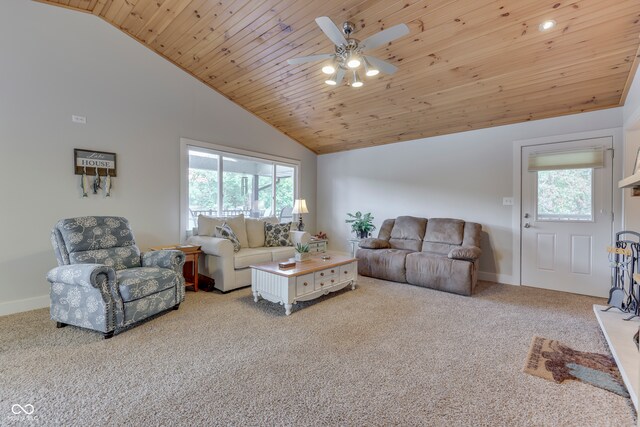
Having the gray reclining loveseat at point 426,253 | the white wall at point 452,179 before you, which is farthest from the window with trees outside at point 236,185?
the gray reclining loveseat at point 426,253

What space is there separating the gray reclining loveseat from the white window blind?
1.12 meters

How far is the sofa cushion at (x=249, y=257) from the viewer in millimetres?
3778

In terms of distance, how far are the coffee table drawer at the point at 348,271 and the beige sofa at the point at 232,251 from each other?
1.04 metres

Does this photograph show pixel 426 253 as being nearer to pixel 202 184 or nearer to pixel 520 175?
pixel 520 175

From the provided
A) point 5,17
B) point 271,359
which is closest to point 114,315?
point 271,359

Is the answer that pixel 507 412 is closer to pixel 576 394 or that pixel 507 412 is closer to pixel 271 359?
pixel 576 394

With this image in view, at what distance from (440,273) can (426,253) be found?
1.57 ft

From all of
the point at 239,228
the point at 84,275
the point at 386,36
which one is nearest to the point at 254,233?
the point at 239,228

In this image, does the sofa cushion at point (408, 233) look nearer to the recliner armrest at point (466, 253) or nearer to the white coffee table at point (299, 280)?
the recliner armrest at point (466, 253)

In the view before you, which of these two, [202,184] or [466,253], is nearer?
[466,253]

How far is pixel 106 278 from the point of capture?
8.00 feet

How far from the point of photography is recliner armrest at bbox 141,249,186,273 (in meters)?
3.06

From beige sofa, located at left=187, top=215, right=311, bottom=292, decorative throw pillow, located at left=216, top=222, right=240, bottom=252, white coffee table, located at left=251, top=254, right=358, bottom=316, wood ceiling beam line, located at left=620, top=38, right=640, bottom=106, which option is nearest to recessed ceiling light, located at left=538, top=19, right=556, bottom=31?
wood ceiling beam line, located at left=620, top=38, right=640, bottom=106

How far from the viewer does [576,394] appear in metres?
1.75
